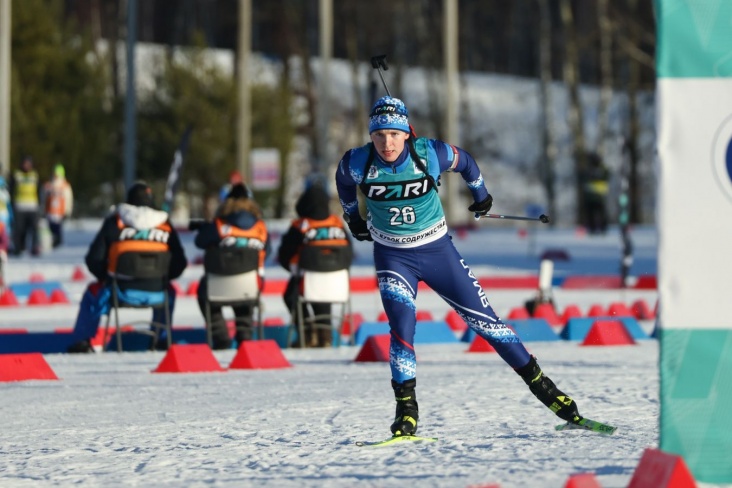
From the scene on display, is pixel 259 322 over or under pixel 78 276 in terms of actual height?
over

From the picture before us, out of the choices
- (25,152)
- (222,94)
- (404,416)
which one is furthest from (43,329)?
(222,94)

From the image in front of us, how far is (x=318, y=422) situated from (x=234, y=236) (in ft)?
16.3

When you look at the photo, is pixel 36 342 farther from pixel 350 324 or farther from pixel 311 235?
pixel 350 324

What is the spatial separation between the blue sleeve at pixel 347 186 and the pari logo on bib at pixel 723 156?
7.24 feet

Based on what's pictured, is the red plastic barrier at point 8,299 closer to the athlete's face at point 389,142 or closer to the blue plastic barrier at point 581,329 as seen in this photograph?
the blue plastic barrier at point 581,329

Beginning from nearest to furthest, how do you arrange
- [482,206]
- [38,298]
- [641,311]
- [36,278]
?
[482,206]
[641,311]
[38,298]
[36,278]

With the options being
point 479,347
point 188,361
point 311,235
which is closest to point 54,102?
point 311,235

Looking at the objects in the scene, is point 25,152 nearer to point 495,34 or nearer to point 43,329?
point 43,329

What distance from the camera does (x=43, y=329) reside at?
50.6 feet

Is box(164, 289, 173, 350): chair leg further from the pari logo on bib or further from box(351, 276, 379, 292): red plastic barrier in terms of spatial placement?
box(351, 276, 379, 292): red plastic barrier

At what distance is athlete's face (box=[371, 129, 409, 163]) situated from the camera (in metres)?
7.50

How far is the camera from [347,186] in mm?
7832

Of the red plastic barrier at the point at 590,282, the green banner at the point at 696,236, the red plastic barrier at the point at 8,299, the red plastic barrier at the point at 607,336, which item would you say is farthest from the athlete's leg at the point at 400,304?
the red plastic barrier at the point at 590,282

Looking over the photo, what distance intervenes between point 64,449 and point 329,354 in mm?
5653
